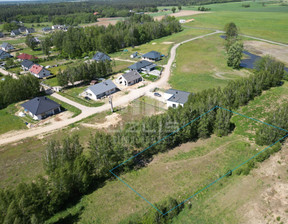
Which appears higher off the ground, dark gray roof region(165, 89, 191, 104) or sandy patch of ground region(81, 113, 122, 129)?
dark gray roof region(165, 89, 191, 104)

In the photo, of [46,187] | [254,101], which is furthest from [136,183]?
[254,101]

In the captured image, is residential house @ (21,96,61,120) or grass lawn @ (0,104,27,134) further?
residential house @ (21,96,61,120)

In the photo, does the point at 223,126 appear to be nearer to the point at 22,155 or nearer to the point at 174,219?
the point at 174,219

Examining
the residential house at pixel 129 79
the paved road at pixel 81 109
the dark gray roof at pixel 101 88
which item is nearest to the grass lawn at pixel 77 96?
the paved road at pixel 81 109

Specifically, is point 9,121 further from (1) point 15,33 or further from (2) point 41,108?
(1) point 15,33

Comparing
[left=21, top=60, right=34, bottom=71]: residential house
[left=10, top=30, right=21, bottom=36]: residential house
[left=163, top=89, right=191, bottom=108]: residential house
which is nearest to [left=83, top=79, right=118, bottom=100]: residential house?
[left=163, top=89, right=191, bottom=108]: residential house

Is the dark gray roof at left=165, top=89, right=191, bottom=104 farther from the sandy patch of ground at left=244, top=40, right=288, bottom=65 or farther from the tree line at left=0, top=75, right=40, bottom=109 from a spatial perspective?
the sandy patch of ground at left=244, top=40, right=288, bottom=65

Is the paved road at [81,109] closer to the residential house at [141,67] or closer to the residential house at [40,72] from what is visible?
the residential house at [141,67]
